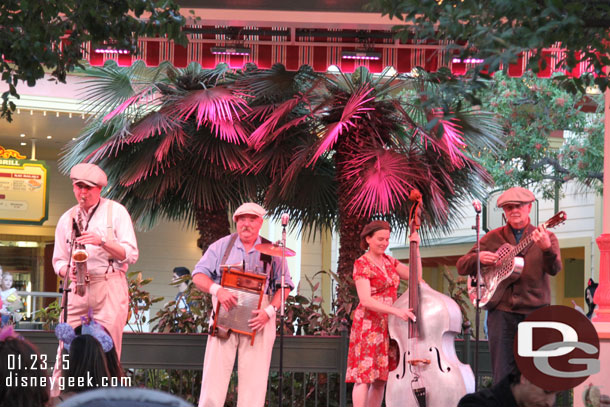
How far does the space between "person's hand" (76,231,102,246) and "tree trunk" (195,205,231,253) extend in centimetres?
522

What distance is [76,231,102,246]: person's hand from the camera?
5.86m

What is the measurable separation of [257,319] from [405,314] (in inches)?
41.9

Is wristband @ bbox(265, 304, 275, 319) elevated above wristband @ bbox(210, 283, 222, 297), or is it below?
below

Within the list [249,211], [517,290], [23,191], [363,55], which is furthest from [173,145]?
[23,191]

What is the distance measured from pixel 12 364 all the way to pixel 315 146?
700cm

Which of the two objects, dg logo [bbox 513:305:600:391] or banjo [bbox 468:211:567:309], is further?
banjo [bbox 468:211:567:309]

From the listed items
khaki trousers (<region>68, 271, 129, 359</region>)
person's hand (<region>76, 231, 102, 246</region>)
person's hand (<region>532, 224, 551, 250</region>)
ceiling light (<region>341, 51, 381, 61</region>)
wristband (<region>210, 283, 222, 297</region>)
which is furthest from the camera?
ceiling light (<region>341, 51, 381, 61</region>)

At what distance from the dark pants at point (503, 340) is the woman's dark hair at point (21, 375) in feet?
13.5

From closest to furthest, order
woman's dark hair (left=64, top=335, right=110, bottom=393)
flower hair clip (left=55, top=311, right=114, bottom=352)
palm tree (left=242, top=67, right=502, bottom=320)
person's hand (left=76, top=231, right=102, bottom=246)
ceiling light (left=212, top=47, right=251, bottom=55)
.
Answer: woman's dark hair (left=64, top=335, right=110, bottom=393) → flower hair clip (left=55, top=311, right=114, bottom=352) → person's hand (left=76, top=231, right=102, bottom=246) → ceiling light (left=212, top=47, right=251, bottom=55) → palm tree (left=242, top=67, right=502, bottom=320)

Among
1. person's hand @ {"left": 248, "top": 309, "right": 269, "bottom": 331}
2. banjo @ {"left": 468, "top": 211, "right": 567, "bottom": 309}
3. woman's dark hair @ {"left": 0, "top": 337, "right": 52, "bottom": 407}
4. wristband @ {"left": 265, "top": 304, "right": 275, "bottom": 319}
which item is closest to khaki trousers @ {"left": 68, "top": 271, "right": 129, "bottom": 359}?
person's hand @ {"left": 248, "top": 309, "right": 269, "bottom": 331}

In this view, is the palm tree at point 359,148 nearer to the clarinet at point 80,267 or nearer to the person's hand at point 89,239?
the clarinet at point 80,267

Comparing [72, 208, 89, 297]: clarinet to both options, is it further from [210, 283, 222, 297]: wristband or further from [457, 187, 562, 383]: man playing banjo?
[457, 187, 562, 383]: man playing banjo

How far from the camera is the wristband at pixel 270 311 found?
21.7 feet

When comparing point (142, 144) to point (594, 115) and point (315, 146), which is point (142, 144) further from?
point (594, 115)
